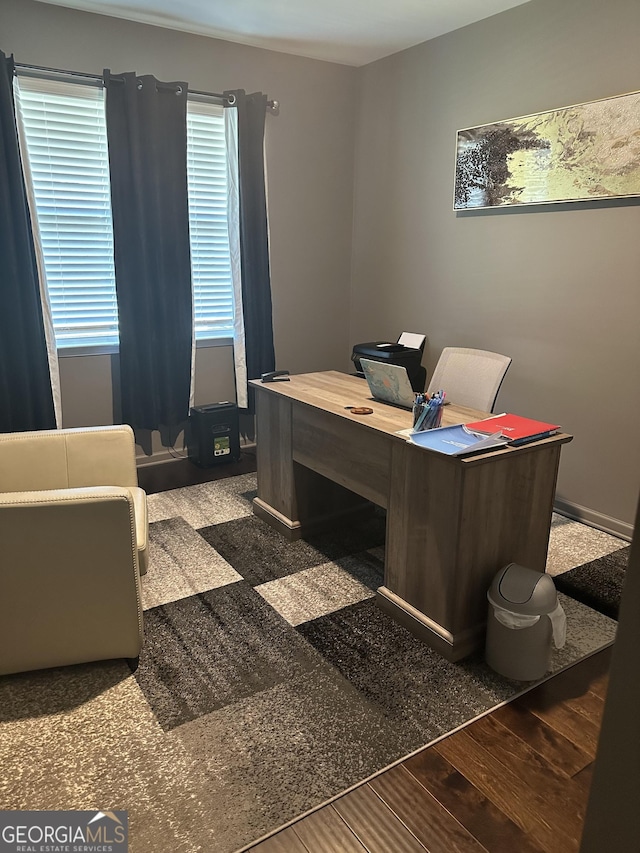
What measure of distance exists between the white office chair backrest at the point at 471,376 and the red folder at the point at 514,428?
1.54 feet

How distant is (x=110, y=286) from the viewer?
3.91 metres

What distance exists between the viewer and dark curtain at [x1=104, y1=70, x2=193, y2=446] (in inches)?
144

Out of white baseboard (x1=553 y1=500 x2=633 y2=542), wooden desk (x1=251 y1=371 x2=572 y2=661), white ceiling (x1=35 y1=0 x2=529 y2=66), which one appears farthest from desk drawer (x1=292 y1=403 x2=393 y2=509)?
white ceiling (x1=35 y1=0 x2=529 y2=66)

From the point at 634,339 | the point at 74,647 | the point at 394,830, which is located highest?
the point at 634,339

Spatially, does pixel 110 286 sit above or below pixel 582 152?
below

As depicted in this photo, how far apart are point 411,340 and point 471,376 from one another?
3.43 ft

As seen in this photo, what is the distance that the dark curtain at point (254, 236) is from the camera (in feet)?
13.4

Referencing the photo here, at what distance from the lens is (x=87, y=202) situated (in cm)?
373

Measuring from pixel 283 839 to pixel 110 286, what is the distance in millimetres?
3287

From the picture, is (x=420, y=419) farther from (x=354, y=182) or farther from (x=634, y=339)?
(x=354, y=182)

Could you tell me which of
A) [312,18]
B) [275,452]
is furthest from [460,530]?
[312,18]

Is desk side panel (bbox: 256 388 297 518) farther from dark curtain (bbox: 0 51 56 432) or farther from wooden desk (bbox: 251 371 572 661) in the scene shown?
dark curtain (bbox: 0 51 56 432)

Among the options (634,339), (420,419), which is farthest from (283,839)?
(634,339)
